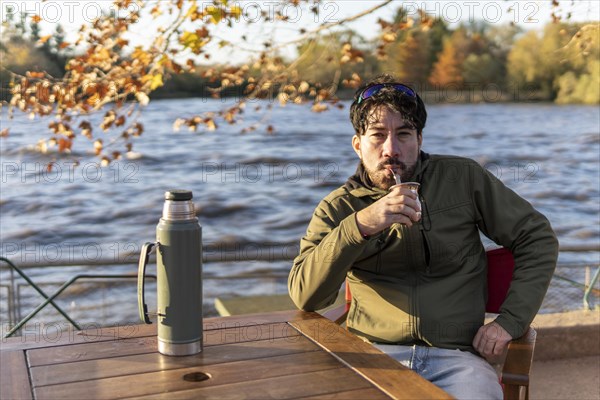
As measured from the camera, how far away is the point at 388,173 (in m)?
2.23

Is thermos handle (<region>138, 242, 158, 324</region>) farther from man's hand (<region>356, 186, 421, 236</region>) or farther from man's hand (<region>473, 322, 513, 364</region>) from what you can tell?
man's hand (<region>473, 322, 513, 364</region>)

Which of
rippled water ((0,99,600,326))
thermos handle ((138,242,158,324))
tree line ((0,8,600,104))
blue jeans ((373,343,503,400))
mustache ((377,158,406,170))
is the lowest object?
rippled water ((0,99,600,326))

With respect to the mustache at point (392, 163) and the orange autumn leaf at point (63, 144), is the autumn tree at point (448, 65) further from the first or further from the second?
the mustache at point (392, 163)

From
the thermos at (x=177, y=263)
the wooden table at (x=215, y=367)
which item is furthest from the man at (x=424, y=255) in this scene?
the thermos at (x=177, y=263)

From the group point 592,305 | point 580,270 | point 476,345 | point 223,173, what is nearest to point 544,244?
point 476,345

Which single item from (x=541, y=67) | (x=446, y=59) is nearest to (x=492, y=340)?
(x=446, y=59)

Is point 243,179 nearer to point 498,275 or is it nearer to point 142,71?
point 142,71

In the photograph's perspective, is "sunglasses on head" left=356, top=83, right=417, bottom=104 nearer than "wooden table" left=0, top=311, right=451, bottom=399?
No

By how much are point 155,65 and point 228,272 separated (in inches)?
268

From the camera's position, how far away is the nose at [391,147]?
2.23 meters

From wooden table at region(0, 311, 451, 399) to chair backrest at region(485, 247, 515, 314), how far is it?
0.74m

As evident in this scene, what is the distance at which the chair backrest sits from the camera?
7.71 ft

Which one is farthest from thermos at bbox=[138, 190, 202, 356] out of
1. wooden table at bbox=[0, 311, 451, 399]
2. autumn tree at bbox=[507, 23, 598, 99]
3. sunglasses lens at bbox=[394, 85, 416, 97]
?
autumn tree at bbox=[507, 23, 598, 99]

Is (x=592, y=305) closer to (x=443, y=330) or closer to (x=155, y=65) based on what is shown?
(x=443, y=330)
